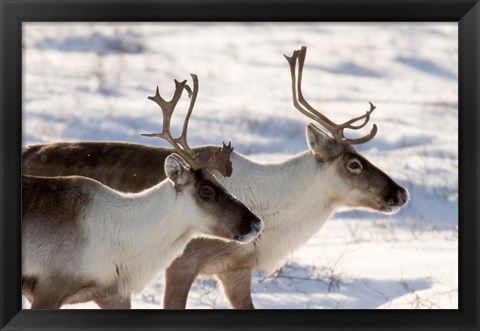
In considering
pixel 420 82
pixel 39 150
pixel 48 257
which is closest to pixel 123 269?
pixel 48 257

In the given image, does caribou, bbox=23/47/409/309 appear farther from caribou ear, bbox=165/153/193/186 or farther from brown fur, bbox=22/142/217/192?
caribou ear, bbox=165/153/193/186

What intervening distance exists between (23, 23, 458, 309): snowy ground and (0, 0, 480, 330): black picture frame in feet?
11.5

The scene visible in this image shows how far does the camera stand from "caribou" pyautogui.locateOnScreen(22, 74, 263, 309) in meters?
7.06

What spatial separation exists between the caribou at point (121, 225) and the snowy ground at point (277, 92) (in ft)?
9.65

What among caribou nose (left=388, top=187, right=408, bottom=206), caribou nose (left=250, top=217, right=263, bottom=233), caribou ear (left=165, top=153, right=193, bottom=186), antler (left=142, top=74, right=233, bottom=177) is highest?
antler (left=142, top=74, right=233, bottom=177)

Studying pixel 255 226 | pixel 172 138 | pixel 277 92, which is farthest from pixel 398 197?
pixel 277 92

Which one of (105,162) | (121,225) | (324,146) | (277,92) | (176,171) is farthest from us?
(277,92)

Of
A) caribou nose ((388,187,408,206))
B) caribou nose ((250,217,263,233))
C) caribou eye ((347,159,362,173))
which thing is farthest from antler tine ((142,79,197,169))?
caribou nose ((388,187,408,206))

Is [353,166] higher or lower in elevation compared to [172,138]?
lower

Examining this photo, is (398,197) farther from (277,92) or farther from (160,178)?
(277,92)

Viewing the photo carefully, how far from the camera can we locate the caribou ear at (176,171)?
707cm
